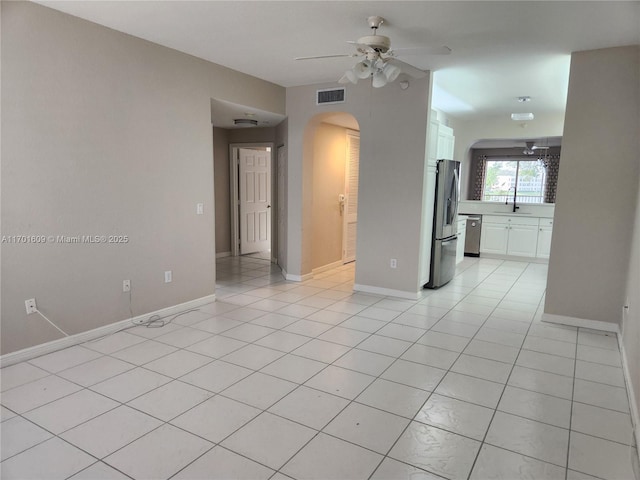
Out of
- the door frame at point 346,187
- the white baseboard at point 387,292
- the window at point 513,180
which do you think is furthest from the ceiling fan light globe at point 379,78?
the window at point 513,180

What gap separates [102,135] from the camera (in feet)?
11.2

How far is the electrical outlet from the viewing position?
304 centimetres

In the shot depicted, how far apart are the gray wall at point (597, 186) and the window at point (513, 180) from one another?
6.60 metres

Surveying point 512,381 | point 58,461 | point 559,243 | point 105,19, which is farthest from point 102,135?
point 559,243

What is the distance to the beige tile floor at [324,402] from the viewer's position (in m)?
2.00

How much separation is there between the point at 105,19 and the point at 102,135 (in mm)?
907

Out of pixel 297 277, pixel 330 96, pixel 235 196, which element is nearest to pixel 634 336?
pixel 297 277

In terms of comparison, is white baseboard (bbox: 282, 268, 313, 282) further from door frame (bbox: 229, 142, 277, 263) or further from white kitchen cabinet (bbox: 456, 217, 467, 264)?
white kitchen cabinet (bbox: 456, 217, 467, 264)

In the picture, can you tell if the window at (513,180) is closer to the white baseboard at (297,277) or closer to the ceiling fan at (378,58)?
the white baseboard at (297,277)

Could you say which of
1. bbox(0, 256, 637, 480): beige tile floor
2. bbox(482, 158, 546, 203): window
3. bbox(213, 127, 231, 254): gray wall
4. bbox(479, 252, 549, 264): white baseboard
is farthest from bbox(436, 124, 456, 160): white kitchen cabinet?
bbox(482, 158, 546, 203): window

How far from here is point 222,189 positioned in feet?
Answer: 23.6

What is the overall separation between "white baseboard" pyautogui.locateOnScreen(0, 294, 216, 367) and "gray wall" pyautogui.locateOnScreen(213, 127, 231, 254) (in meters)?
2.98

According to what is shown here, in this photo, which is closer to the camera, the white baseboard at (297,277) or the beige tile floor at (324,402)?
the beige tile floor at (324,402)

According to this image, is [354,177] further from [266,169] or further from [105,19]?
[105,19]
